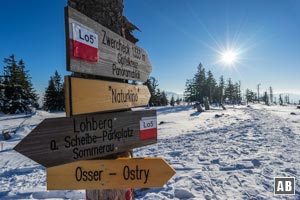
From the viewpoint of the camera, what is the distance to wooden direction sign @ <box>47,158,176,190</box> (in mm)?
1670

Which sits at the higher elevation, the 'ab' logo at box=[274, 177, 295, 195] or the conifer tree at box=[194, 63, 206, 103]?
the conifer tree at box=[194, 63, 206, 103]

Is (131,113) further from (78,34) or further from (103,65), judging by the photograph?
(78,34)

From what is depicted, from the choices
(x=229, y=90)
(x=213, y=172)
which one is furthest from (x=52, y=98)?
(x=229, y=90)

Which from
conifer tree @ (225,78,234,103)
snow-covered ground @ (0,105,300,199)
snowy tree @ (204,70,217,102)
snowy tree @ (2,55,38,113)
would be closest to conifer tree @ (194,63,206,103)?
snowy tree @ (204,70,217,102)

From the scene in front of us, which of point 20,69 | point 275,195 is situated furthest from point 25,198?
point 20,69

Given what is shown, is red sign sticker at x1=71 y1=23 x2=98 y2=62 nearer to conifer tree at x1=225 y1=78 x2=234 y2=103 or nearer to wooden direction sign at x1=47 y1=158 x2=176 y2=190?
wooden direction sign at x1=47 y1=158 x2=176 y2=190

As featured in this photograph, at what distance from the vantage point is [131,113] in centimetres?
197

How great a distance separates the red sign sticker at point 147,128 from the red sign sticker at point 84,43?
0.82 metres

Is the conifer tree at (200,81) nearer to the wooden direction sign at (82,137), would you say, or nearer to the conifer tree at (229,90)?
the conifer tree at (229,90)

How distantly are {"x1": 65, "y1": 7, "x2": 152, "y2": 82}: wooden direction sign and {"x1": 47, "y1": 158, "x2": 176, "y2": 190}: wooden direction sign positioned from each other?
0.77 m

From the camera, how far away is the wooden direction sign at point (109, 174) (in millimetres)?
1670

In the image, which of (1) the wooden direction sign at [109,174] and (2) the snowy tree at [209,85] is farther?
(2) the snowy tree at [209,85]

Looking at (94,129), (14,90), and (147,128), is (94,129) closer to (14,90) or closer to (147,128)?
(147,128)

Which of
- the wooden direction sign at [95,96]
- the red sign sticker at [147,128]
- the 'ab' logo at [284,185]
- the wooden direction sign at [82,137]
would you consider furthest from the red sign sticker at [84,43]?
the 'ab' logo at [284,185]
